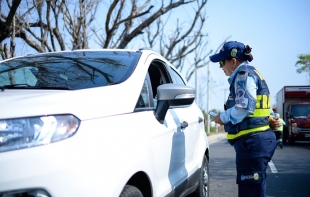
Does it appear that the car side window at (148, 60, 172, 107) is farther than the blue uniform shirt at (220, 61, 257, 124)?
Yes

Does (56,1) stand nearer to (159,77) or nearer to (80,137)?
(159,77)

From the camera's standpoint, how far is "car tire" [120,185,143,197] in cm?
262

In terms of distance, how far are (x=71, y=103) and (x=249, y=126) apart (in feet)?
5.37

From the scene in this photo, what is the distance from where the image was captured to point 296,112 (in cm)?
1958

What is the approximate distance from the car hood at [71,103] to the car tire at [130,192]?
0.49 meters

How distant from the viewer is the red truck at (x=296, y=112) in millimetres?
18594

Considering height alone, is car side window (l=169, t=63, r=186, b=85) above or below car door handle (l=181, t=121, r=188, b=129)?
above

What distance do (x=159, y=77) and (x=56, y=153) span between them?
7.86 feet

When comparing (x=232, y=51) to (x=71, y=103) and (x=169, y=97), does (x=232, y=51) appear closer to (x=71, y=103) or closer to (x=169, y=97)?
(x=169, y=97)

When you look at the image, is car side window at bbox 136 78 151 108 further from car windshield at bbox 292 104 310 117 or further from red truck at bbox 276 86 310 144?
car windshield at bbox 292 104 310 117

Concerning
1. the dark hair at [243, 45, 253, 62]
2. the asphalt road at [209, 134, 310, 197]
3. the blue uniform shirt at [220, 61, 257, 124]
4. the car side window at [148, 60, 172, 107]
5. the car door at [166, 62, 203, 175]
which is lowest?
the asphalt road at [209, 134, 310, 197]

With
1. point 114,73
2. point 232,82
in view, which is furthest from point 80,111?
point 232,82

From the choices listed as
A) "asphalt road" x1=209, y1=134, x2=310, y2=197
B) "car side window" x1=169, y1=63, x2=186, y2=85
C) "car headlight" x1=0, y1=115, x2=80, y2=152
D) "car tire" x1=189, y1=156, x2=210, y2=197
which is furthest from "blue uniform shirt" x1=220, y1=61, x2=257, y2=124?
"asphalt road" x1=209, y1=134, x2=310, y2=197

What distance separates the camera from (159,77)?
447 centimetres
